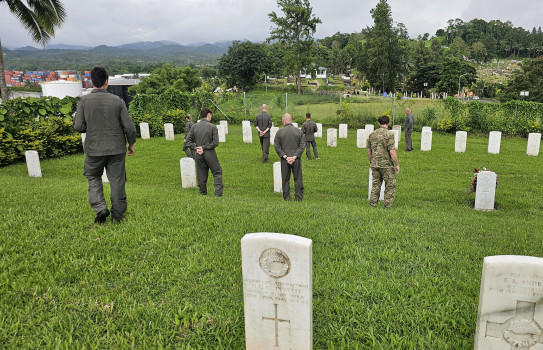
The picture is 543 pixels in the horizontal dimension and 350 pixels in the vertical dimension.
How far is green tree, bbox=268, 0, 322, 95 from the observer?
5144cm

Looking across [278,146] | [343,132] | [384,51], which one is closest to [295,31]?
[384,51]

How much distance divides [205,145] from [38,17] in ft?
54.8

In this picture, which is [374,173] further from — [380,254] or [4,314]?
[4,314]

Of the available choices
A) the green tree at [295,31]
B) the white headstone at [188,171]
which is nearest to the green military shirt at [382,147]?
the white headstone at [188,171]

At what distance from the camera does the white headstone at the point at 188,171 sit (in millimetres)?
10664

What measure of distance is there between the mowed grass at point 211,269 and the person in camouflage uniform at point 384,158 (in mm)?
812

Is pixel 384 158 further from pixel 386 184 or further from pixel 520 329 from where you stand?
pixel 520 329

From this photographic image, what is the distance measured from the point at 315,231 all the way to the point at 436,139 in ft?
59.2

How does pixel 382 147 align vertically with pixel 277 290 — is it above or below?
above

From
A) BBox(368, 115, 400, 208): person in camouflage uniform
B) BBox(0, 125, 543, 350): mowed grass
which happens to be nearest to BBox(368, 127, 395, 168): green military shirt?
BBox(368, 115, 400, 208): person in camouflage uniform

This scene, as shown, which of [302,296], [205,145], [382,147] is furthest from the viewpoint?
[205,145]

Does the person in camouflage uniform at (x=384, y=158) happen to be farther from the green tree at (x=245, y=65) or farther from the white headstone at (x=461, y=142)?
the green tree at (x=245, y=65)

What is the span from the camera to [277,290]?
9.86 feet

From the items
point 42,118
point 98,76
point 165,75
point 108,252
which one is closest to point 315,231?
point 108,252
